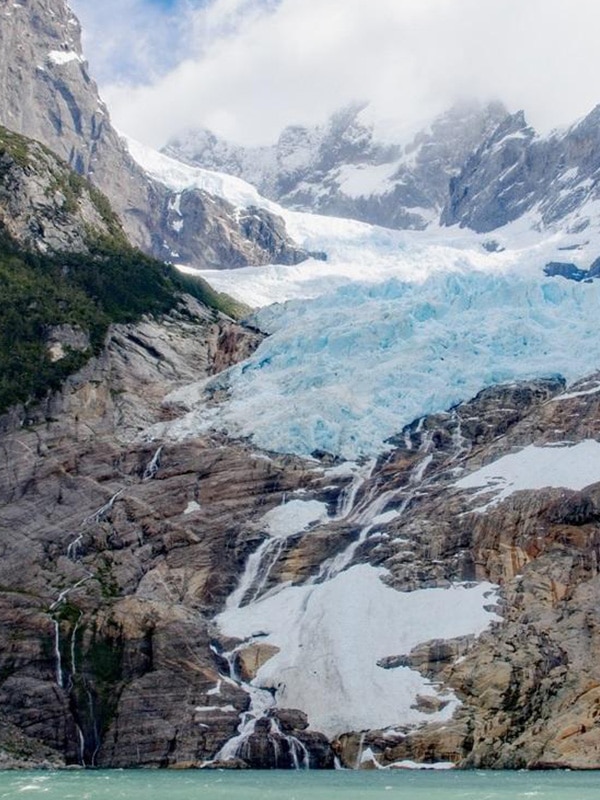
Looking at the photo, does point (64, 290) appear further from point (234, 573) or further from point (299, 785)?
point (299, 785)

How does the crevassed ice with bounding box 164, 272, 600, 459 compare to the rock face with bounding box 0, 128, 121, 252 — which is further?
the rock face with bounding box 0, 128, 121, 252

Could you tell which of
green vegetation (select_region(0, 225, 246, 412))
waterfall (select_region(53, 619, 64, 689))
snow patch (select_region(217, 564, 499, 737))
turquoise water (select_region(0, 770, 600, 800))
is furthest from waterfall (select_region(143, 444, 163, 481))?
turquoise water (select_region(0, 770, 600, 800))

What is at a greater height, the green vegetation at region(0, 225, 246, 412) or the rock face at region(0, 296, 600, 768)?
the green vegetation at region(0, 225, 246, 412)

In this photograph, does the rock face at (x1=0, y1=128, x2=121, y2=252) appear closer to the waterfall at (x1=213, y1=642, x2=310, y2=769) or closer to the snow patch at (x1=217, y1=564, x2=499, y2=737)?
the snow patch at (x1=217, y1=564, x2=499, y2=737)

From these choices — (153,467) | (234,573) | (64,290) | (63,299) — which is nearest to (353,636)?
(234,573)

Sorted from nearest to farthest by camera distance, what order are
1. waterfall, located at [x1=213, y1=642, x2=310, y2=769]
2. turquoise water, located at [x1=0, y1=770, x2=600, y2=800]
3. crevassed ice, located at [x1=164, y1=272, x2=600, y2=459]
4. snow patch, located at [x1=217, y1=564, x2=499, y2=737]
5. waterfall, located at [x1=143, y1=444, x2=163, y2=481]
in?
turquoise water, located at [x1=0, y1=770, x2=600, y2=800] → waterfall, located at [x1=213, y1=642, x2=310, y2=769] → snow patch, located at [x1=217, y1=564, x2=499, y2=737] → waterfall, located at [x1=143, y1=444, x2=163, y2=481] → crevassed ice, located at [x1=164, y1=272, x2=600, y2=459]

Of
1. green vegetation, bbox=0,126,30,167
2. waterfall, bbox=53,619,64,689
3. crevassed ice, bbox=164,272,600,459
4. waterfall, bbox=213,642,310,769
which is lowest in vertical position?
waterfall, bbox=213,642,310,769

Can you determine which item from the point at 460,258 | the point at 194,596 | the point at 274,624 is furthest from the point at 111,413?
the point at 460,258
